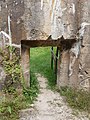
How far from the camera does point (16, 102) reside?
20.5 ft

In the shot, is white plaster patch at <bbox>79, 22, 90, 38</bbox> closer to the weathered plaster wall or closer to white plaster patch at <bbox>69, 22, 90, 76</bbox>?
white plaster patch at <bbox>69, 22, 90, 76</bbox>

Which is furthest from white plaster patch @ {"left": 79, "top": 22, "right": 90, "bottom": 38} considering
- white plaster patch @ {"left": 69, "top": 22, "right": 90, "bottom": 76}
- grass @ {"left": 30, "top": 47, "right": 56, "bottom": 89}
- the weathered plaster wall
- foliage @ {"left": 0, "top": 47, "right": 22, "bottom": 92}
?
grass @ {"left": 30, "top": 47, "right": 56, "bottom": 89}

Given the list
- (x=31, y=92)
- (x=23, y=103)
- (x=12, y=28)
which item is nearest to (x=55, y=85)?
(x=31, y=92)

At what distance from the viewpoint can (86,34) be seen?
6.62 m

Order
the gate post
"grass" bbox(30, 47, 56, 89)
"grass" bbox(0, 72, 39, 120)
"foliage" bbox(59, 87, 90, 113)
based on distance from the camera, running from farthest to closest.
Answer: "grass" bbox(30, 47, 56, 89), the gate post, "foliage" bbox(59, 87, 90, 113), "grass" bbox(0, 72, 39, 120)

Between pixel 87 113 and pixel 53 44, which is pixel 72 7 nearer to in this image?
pixel 53 44

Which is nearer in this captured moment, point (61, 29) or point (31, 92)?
point (61, 29)

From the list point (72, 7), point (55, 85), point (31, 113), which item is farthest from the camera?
point (55, 85)

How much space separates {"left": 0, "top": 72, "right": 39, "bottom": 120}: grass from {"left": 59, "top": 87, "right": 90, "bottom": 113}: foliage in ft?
2.51

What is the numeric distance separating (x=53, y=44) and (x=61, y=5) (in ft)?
3.51

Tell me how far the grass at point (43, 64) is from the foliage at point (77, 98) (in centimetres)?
82

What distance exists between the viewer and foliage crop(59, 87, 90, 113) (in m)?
6.30

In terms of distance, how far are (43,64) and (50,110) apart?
4.32m

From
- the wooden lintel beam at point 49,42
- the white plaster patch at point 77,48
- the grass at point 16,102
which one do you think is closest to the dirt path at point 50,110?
the grass at point 16,102
